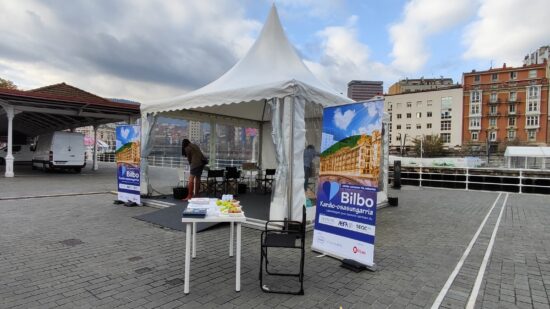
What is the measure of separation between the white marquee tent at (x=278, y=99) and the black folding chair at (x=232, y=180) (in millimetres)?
2007

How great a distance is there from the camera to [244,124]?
37.9 ft

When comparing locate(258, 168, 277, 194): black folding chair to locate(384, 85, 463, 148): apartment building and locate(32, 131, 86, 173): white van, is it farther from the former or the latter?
locate(384, 85, 463, 148): apartment building

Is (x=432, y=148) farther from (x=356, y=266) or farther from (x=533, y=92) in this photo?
(x=356, y=266)

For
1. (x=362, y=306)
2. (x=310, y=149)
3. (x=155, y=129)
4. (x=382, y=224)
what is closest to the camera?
(x=362, y=306)

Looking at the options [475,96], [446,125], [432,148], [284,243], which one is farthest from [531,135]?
[284,243]

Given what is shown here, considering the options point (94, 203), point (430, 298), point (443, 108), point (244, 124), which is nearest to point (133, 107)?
point (244, 124)

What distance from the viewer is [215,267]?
13.2 ft

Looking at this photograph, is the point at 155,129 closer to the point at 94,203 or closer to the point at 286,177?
the point at 94,203

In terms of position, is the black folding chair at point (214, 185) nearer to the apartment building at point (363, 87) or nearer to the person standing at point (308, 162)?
the person standing at point (308, 162)

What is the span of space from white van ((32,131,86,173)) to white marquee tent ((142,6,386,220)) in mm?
10596

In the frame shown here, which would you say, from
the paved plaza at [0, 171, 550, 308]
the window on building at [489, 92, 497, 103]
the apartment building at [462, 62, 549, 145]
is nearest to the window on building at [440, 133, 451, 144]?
the apartment building at [462, 62, 549, 145]

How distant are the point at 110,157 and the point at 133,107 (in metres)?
16.3

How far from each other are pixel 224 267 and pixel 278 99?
9.39ft

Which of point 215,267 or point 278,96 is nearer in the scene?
point 215,267
